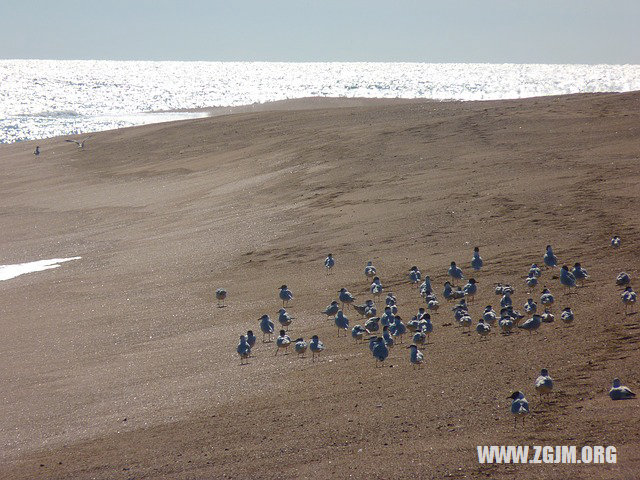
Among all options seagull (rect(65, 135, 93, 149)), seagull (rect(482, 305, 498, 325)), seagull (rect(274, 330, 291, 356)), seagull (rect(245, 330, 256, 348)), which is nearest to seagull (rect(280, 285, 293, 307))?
seagull (rect(274, 330, 291, 356))

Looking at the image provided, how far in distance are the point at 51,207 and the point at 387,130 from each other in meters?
13.0

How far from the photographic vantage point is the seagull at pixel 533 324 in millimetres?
12297

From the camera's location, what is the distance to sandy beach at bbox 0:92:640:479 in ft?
32.5

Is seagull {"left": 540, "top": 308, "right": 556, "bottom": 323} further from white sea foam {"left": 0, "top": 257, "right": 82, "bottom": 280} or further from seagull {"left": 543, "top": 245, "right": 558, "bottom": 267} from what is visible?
white sea foam {"left": 0, "top": 257, "right": 82, "bottom": 280}

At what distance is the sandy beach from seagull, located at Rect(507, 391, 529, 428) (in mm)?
169

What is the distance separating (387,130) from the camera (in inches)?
1287

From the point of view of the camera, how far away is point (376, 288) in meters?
16.2

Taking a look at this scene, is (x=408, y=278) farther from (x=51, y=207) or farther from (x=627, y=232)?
(x=51, y=207)

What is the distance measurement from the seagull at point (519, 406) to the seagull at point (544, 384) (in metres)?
0.30

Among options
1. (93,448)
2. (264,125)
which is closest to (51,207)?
(264,125)

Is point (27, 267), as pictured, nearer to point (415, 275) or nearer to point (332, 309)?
point (332, 309)

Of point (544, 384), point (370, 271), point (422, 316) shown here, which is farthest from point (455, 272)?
point (544, 384)

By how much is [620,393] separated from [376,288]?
7.13 m

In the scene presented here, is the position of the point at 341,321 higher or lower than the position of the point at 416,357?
higher
